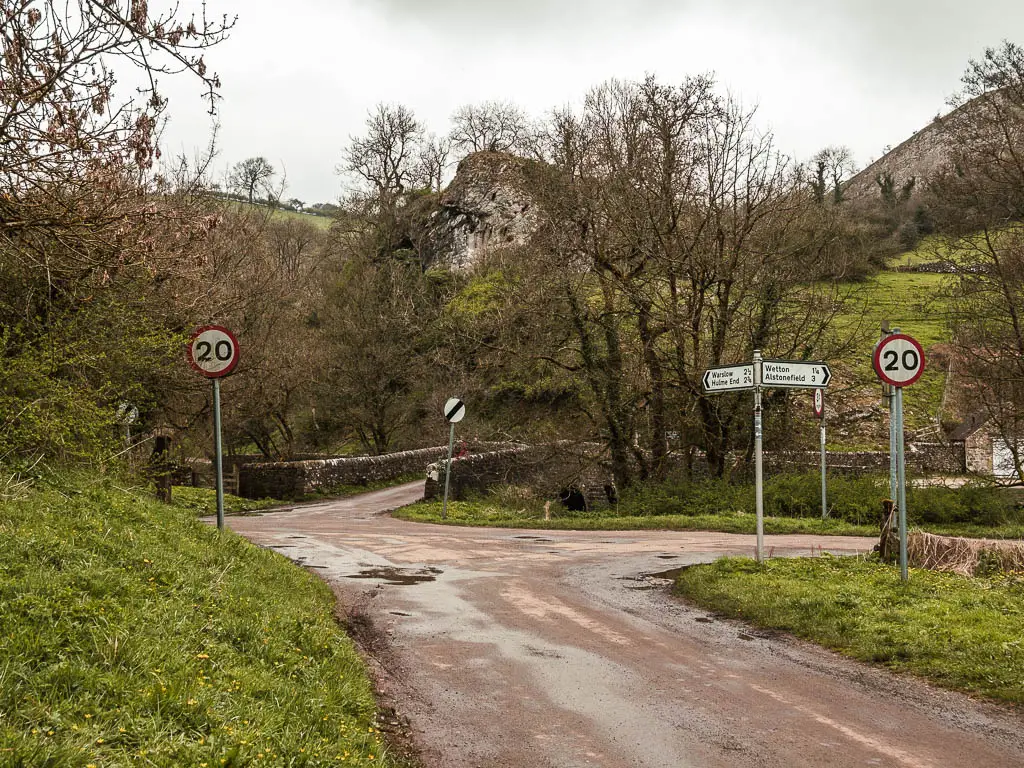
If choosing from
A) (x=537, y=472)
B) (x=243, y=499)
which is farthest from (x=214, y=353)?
(x=537, y=472)

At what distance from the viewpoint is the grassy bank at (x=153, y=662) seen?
3871 mm

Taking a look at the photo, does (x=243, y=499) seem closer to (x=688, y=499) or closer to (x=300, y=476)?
(x=300, y=476)

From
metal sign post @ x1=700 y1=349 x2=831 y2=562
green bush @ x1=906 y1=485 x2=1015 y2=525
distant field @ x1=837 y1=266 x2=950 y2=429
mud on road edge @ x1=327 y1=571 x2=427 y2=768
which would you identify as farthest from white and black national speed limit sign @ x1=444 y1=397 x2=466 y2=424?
mud on road edge @ x1=327 y1=571 x2=427 y2=768

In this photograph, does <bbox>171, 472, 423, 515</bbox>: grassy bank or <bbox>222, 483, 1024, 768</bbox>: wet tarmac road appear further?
<bbox>171, 472, 423, 515</bbox>: grassy bank

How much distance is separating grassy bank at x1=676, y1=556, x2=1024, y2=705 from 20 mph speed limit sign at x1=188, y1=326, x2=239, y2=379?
674 centimetres

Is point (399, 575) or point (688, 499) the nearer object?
point (399, 575)

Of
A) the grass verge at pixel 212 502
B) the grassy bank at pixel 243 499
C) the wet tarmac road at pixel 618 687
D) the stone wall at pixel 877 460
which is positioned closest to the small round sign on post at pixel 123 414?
the wet tarmac road at pixel 618 687

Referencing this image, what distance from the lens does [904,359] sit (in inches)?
379

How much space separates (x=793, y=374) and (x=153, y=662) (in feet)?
28.5

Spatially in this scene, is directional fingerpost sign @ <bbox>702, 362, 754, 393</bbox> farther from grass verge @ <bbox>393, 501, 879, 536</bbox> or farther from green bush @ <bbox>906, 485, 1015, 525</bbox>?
green bush @ <bbox>906, 485, 1015, 525</bbox>

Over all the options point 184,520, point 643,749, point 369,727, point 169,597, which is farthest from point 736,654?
point 184,520

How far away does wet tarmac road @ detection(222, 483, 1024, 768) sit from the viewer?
16.5 ft

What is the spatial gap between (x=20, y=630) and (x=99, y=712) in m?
1.01

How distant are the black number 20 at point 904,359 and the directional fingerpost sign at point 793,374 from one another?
1.48 metres
